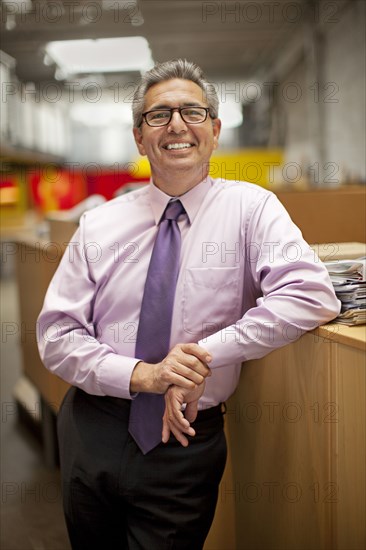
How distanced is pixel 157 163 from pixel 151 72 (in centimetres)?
23

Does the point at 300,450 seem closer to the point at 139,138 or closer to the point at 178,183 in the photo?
the point at 178,183

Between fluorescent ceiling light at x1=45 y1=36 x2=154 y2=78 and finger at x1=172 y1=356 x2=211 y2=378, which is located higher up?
fluorescent ceiling light at x1=45 y1=36 x2=154 y2=78

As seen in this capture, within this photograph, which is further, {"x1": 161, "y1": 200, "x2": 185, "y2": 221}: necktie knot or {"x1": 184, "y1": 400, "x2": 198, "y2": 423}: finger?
{"x1": 161, "y1": 200, "x2": 185, "y2": 221}: necktie knot

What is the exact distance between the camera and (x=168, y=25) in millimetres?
6078

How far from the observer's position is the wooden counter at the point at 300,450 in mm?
1263

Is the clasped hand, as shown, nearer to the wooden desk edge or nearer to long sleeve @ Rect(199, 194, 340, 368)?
long sleeve @ Rect(199, 194, 340, 368)

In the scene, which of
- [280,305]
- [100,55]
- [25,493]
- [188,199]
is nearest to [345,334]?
[280,305]

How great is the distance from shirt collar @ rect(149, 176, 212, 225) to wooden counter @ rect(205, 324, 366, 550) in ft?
1.39

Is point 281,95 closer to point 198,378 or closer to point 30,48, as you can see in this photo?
point 30,48

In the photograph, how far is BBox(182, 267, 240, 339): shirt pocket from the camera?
1.48 metres

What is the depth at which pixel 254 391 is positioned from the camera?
165 cm

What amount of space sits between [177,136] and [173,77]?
0.15 metres

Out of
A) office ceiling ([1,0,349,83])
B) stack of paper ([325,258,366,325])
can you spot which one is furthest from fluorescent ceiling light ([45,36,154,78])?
stack of paper ([325,258,366,325])

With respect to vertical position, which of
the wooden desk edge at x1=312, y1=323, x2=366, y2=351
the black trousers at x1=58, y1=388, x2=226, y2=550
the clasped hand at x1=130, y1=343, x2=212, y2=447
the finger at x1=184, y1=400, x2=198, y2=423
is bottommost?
the black trousers at x1=58, y1=388, x2=226, y2=550
